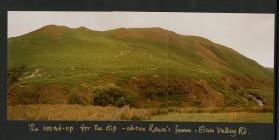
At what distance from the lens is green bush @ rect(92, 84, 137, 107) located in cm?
971

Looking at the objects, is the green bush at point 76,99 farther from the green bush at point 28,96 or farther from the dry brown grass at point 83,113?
the green bush at point 28,96

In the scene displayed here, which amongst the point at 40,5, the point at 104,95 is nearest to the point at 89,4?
the point at 40,5

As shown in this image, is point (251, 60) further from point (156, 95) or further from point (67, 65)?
point (67, 65)

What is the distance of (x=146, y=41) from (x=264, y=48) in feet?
5.80

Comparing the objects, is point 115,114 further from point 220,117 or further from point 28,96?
point 220,117

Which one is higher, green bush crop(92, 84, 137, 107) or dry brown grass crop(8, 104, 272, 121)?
green bush crop(92, 84, 137, 107)

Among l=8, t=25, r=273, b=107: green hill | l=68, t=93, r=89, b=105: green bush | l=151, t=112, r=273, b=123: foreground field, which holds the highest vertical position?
l=8, t=25, r=273, b=107: green hill

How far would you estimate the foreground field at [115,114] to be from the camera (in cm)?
969

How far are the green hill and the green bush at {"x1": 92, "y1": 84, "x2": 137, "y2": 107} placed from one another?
6 centimetres

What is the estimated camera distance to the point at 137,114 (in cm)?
972

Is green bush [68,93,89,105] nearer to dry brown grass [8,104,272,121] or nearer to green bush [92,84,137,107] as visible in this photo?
dry brown grass [8,104,272,121]

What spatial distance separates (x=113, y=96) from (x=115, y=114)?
0.27 meters

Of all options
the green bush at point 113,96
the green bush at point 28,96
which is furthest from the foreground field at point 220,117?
the green bush at point 28,96

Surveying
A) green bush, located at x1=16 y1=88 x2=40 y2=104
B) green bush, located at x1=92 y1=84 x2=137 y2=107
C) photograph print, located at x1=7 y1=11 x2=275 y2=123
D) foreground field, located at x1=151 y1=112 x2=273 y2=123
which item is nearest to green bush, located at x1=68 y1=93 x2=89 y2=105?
photograph print, located at x1=7 y1=11 x2=275 y2=123
